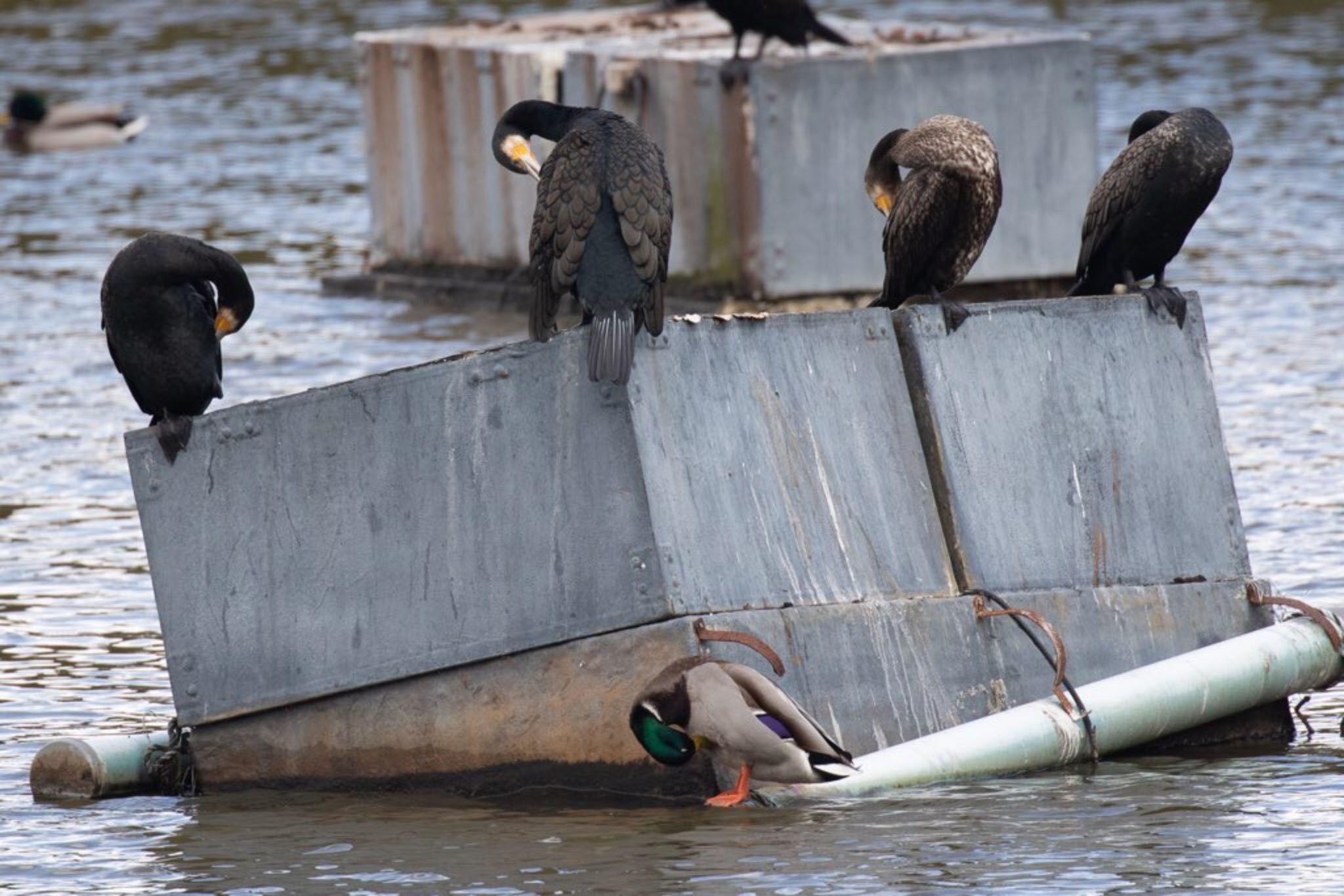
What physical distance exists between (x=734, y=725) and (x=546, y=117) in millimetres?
2396

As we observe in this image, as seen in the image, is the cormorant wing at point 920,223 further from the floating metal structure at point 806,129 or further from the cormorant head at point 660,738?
the floating metal structure at point 806,129

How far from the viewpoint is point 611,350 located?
254 inches

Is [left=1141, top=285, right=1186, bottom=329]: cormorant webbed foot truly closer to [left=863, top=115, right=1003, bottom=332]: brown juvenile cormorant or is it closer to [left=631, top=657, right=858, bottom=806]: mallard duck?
[left=863, top=115, right=1003, bottom=332]: brown juvenile cormorant

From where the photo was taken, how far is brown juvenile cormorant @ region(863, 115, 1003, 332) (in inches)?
291

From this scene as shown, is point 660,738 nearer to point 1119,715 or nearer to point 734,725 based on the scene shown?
point 734,725

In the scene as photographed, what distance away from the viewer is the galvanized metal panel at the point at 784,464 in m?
6.56

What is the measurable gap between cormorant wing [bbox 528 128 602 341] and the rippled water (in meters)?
1.36

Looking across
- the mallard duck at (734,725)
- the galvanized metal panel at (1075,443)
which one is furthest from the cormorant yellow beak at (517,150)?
the mallard duck at (734,725)

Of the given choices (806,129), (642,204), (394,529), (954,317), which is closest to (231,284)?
(394,529)

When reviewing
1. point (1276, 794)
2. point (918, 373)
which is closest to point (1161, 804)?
point (1276, 794)

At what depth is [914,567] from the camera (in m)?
6.93

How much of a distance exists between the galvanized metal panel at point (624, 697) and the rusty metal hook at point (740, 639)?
0.11 feet

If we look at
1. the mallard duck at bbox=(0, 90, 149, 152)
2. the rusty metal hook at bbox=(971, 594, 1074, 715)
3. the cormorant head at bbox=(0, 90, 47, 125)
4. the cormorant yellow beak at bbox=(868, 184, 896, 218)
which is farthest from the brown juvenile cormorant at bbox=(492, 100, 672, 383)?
the cormorant head at bbox=(0, 90, 47, 125)

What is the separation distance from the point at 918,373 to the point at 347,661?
1723 mm
